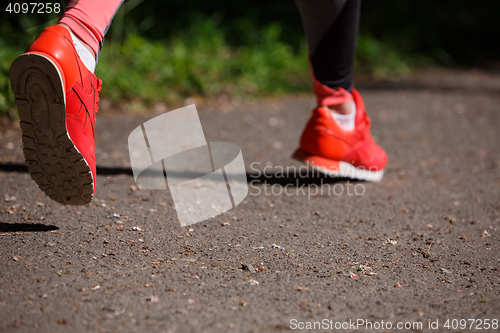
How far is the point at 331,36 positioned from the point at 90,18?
933 millimetres

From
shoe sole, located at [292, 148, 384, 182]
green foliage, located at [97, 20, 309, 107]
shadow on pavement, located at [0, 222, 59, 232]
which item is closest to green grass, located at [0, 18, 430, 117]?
green foliage, located at [97, 20, 309, 107]

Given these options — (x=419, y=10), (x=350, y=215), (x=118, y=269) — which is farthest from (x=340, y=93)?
(x=419, y=10)

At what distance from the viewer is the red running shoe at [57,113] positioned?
4.47 ft

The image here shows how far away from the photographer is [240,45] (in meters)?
5.19

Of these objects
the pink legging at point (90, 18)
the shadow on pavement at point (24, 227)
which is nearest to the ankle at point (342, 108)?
the pink legging at point (90, 18)

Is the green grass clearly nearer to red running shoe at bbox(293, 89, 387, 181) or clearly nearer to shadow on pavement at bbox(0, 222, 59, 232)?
shadow on pavement at bbox(0, 222, 59, 232)

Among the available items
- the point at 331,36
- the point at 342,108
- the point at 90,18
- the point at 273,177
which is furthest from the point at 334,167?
the point at 90,18

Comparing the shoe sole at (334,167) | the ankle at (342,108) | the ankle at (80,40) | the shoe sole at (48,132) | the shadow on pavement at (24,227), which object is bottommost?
the shoe sole at (334,167)

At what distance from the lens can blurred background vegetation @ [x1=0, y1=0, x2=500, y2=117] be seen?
12.8ft

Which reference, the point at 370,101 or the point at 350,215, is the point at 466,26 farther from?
the point at 350,215

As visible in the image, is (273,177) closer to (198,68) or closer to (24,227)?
(24,227)

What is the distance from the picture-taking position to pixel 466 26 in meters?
6.06

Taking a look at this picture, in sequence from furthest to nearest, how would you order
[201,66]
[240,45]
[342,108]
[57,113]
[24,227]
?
[240,45]
[201,66]
[342,108]
[24,227]
[57,113]

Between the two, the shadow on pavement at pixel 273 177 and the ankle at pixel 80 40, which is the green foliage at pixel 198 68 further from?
the ankle at pixel 80 40
